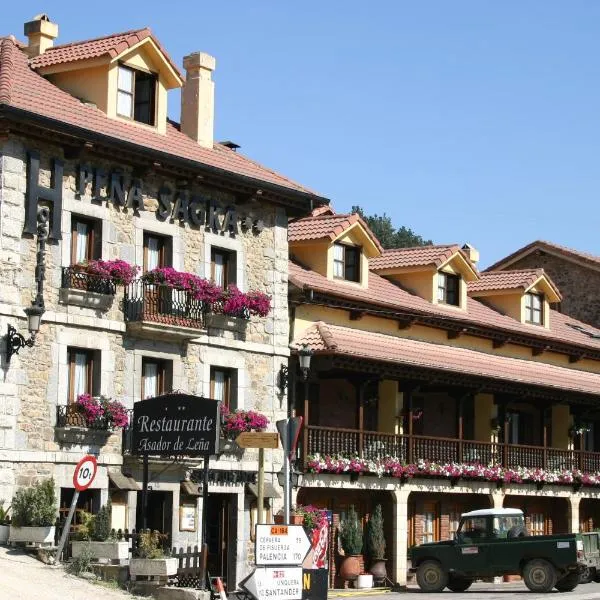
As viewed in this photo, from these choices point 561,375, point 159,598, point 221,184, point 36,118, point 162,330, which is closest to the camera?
point 159,598

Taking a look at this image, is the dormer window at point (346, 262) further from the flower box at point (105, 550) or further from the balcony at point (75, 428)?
the flower box at point (105, 550)

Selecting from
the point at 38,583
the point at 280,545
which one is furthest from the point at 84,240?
the point at 280,545

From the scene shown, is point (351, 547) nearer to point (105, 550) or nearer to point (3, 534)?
point (105, 550)

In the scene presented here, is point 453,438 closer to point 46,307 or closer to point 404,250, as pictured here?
point 404,250

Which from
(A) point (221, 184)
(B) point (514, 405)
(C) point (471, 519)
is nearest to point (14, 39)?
(A) point (221, 184)

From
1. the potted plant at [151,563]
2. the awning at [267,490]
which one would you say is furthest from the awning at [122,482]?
the awning at [267,490]

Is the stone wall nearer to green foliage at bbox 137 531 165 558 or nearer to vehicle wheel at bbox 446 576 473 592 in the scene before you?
vehicle wheel at bbox 446 576 473 592

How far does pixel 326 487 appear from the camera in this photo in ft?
119

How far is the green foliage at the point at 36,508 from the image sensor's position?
26609 mm

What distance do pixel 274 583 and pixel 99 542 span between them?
4.91 m

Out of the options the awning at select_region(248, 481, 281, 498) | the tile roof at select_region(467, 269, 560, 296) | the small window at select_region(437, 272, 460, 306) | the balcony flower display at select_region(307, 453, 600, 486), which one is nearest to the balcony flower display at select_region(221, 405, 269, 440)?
the awning at select_region(248, 481, 281, 498)

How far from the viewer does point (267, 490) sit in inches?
1334

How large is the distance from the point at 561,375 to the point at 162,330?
738 inches

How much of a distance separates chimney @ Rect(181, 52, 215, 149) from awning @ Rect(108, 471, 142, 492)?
8.49 metres
